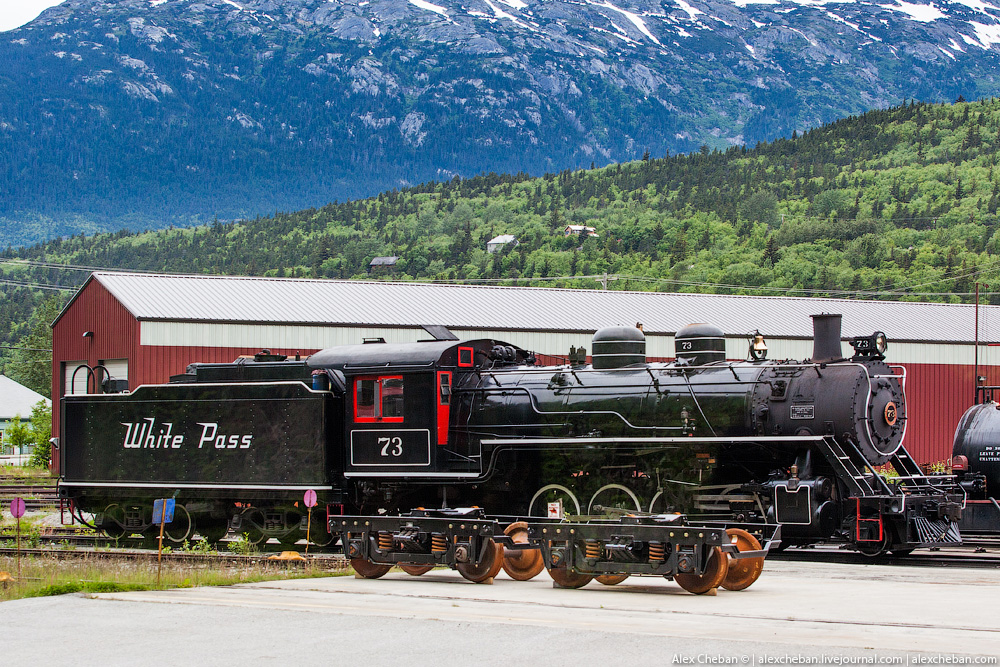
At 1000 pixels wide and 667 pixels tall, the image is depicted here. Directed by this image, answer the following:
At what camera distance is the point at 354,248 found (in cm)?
11512

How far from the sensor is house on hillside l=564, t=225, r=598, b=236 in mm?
97431

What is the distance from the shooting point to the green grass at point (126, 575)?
41.2ft

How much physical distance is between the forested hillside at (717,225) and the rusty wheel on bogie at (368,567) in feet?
193

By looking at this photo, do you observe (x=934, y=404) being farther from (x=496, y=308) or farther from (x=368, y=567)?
(x=368, y=567)

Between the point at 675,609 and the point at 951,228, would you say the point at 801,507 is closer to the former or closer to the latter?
the point at 675,609

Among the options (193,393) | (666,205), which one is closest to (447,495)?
(193,393)

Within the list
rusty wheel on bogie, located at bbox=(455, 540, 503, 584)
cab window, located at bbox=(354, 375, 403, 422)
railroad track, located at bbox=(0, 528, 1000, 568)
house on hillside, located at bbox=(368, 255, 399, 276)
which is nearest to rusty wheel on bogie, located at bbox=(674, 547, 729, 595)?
rusty wheel on bogie, located at bbox=(455, 540, 503, 584)

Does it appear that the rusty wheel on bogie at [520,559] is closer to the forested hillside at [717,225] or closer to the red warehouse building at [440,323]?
the red warehouse building at [440,323]

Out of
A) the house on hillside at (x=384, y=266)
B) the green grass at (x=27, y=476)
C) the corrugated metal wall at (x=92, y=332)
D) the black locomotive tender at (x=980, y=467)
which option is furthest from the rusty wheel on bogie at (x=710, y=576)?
the house on hillside at (x=384, y=266)

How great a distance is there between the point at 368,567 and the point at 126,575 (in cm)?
319

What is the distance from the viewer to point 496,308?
4031cm

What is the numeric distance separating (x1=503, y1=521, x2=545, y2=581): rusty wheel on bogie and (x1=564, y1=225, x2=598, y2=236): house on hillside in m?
84.0

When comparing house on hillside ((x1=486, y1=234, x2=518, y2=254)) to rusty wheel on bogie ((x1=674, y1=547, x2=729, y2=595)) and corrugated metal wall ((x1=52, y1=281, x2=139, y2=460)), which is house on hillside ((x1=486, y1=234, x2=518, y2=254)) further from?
rusty wheel on bogie ((x1=674, y1=547, x2=729, y2=595))

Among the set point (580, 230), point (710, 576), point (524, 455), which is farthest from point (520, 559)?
point (580, 230)
